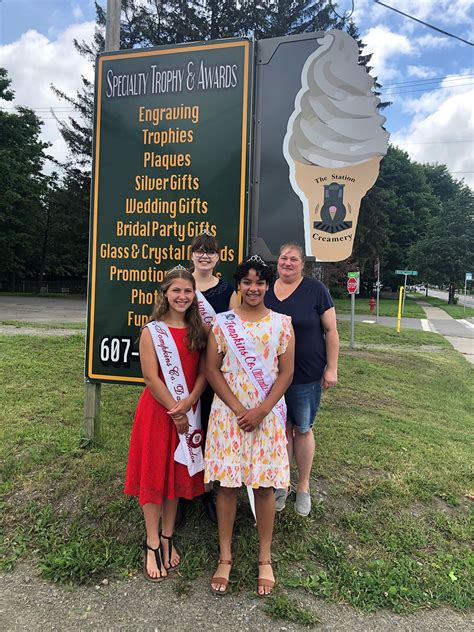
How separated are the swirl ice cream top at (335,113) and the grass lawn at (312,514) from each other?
8.27 feet

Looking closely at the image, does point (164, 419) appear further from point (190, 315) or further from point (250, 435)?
point (190, 315)

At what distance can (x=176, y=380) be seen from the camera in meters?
2.62

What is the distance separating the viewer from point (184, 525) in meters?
3.09

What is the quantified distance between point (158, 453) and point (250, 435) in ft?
1.81

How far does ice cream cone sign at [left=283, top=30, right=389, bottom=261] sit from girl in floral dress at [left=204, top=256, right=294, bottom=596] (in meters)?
0.97

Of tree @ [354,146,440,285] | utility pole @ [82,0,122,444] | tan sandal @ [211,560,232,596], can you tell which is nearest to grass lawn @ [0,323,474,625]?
tan sandal @ [211,560,232,596]

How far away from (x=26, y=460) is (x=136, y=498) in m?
1.19

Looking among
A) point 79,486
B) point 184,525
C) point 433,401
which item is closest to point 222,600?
point 184,525

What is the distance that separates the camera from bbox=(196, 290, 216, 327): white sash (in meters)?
2.82

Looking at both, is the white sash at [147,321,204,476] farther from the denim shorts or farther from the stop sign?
the stop sign

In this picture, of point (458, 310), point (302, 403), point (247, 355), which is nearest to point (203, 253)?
point (247, 355)

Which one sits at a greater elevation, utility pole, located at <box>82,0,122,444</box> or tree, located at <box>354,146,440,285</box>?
tree, located at <box>354,146,440,285</box>

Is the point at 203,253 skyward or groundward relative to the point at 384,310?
skyward

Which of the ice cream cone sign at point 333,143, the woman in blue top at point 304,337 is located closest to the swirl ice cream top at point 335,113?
the ice cream cone sign at point 333,143
